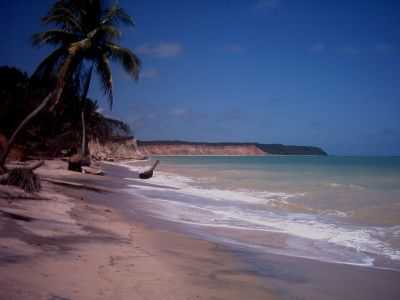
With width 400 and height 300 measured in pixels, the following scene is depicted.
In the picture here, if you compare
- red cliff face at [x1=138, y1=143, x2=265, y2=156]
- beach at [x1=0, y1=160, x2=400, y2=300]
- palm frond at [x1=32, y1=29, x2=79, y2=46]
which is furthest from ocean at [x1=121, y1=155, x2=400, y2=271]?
red cliff face at [x1=138, y1=143, x2=265, y2=156]

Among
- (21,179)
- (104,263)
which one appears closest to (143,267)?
(104,263)

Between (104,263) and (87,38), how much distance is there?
1316 centimetres

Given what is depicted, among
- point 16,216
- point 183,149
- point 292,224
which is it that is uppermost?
point 183,149

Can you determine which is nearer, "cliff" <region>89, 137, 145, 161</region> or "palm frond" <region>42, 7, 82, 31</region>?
"palm frond" <region>42, 7, 82, 31</region>

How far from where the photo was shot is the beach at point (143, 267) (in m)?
3.31

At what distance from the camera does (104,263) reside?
13.2 feet

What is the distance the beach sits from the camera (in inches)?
130

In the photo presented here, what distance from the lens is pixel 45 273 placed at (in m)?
3.36

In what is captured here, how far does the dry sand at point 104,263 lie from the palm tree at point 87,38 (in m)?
10.3

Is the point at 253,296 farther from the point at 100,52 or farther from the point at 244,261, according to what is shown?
the point at 100,52

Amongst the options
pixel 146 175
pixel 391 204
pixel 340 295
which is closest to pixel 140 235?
pixel 340 295

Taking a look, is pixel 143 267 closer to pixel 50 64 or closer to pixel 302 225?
pixel 302 225

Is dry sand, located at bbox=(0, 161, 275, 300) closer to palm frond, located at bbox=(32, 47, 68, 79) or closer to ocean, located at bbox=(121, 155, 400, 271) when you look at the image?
ocean, located at bbox=(121, 155, 400, 271)

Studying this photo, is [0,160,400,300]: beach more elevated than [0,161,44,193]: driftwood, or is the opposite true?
[0,161,44,193]: driftwood
